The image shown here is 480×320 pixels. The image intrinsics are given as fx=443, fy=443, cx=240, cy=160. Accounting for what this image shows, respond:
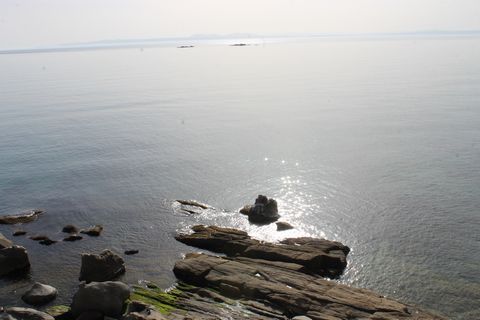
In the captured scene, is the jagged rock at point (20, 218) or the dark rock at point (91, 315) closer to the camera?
the dark rock at point (91, 315)

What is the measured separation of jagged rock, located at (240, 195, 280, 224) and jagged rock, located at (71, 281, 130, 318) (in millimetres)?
15734

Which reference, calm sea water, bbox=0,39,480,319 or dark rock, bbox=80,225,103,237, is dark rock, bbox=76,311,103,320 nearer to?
calm sea water, bbox=0,39,480,319

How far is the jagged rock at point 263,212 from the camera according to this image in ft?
125

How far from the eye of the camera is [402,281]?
28734 millimetres

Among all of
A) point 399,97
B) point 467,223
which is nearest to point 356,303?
point 467,223

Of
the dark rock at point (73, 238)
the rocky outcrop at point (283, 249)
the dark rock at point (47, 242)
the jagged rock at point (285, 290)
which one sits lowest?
the dark rock at point (47, 242)

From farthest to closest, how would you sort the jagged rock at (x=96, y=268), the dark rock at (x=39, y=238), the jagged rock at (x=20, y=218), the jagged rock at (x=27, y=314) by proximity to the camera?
the jagged rock at (x=20, y=218), the dark rock at (x=39, y=238), the jagged rock at (x=96, y=268), the jagged rock at (x=27, y=314)

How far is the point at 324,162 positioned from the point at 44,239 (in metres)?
32.5

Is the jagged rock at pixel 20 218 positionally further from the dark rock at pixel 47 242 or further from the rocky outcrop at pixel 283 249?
the rocky outcrop at pixel 283 249

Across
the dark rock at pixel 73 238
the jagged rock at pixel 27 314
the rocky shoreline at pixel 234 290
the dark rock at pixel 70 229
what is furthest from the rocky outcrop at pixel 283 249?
the jagged rock at pixel 27 314

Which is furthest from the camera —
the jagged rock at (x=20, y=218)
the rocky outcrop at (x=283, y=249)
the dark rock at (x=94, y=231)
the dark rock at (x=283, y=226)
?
the jagged rock at (x=20, y=218)

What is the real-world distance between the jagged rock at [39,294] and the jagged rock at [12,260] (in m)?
4.03

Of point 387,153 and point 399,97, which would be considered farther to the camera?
point 399,97

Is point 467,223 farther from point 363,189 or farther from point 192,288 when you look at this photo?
point 192,288
